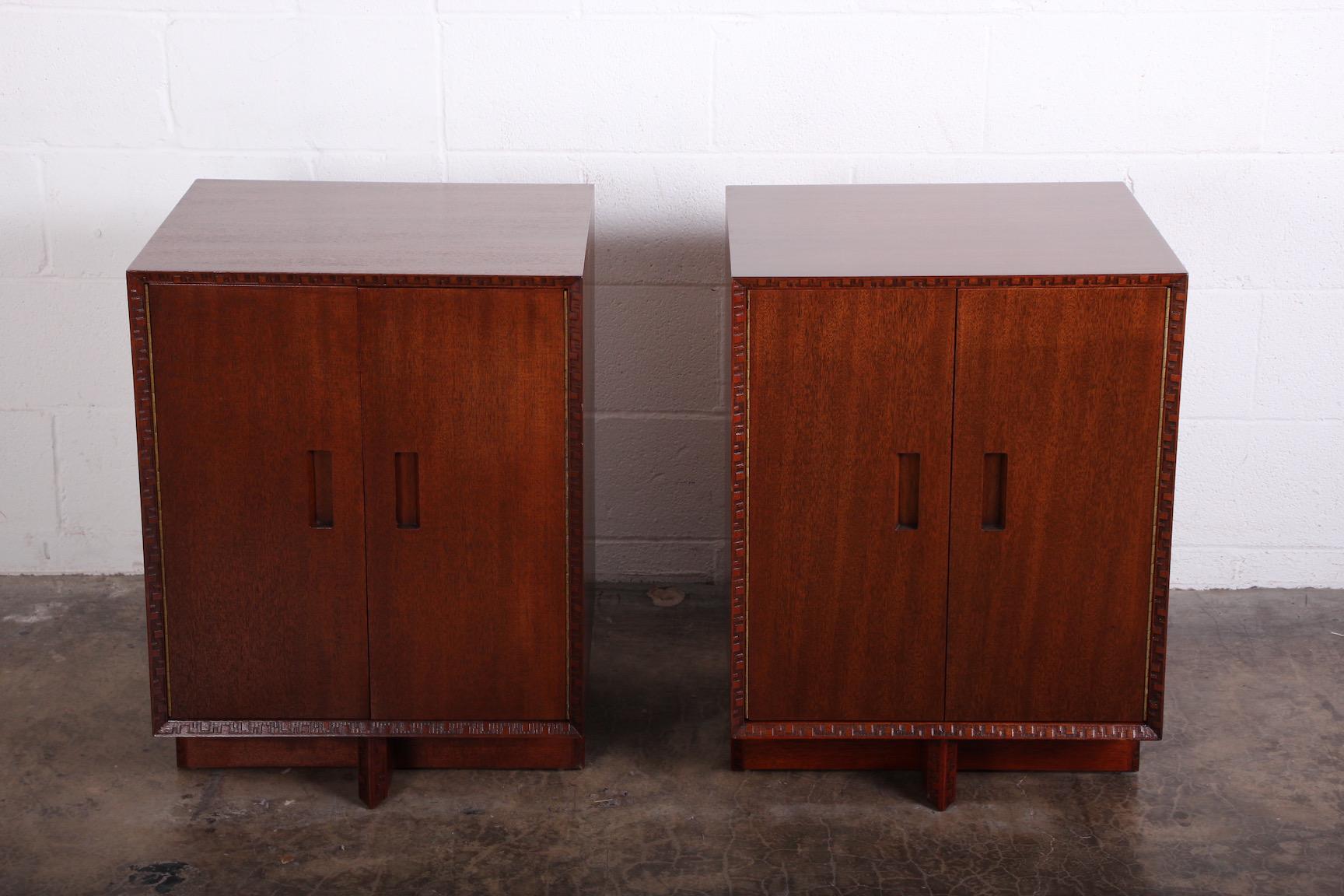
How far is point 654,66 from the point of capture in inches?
124

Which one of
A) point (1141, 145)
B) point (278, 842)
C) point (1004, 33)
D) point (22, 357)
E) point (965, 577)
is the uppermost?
point (1004, 33)

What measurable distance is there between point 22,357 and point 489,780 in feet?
5.03

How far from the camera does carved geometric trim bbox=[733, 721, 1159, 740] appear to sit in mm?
2518

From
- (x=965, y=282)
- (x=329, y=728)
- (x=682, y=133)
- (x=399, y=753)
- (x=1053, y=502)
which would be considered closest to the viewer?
(x=965, y=282)

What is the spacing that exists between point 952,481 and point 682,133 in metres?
1.13

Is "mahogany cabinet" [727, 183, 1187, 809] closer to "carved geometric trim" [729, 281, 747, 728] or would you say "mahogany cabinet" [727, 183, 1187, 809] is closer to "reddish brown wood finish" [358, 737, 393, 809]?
"carved geometric trim" [729, 281, 747, 728]

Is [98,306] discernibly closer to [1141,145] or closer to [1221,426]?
[1141,145]

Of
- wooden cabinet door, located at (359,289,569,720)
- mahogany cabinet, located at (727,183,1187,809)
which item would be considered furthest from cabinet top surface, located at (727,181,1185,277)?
wooden cabinet door, located at (359,289,569,720)

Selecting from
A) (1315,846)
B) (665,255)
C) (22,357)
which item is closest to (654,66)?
(665,255)

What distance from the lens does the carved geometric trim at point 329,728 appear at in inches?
99.7

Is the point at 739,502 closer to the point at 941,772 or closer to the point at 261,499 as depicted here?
the point at 941,772

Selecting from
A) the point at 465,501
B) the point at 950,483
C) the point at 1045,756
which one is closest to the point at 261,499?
the point at 465,501

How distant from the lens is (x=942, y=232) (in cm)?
258

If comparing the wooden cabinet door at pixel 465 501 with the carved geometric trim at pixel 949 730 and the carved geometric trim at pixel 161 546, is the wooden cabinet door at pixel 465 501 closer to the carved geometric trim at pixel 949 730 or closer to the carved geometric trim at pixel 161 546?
the carved geometric trim at pixel 161 546
